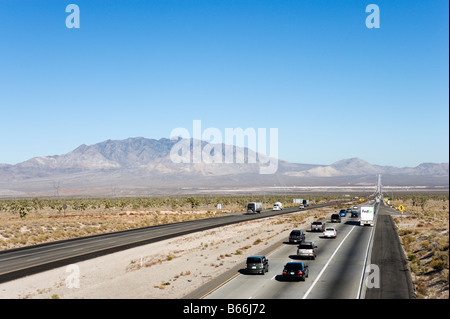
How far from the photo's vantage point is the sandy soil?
32.8 metres

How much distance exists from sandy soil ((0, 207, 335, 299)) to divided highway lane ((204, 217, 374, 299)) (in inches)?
132

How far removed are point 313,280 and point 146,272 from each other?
→ 1547 centimetres

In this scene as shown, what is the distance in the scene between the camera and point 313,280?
1410 inches

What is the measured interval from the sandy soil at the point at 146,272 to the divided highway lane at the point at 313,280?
3361 mm

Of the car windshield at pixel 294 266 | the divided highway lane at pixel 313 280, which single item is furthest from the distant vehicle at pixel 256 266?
the car windshield at pixel 294 266

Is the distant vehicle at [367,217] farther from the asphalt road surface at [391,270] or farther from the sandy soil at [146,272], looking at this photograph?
the sandy soil at [146,272]

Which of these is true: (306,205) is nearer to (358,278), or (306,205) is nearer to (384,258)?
(384,258)

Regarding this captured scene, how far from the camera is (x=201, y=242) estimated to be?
6088cm

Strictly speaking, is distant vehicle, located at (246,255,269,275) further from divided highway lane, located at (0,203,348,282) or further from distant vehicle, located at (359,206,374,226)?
distant vehicle, located at (359,206,374,226)

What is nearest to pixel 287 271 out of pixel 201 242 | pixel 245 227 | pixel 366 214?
pixel 201 242

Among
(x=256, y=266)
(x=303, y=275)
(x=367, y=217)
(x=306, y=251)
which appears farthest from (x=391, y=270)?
(x=367, y=217)

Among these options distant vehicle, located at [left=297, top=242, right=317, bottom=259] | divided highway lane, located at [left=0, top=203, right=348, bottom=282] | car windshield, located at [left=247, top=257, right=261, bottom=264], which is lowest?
divided highway lane, located at [left=0, top=203, right=348, bottom=282]

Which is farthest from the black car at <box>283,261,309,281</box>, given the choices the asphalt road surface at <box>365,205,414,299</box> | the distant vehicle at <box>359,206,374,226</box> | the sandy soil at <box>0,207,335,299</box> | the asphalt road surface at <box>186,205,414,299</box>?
the distant vehicle at <box>359,206,374,226</box>
